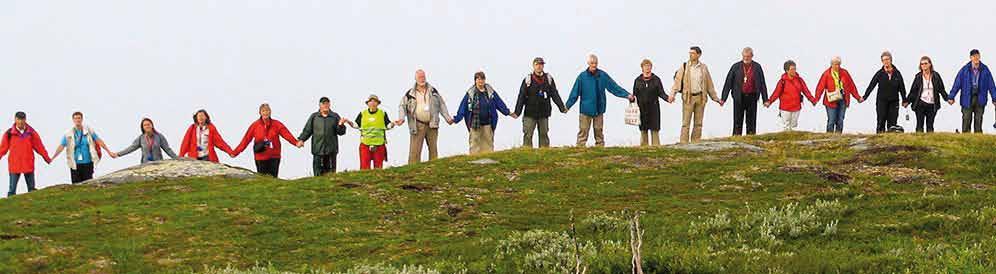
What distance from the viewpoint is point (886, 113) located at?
93.5ft

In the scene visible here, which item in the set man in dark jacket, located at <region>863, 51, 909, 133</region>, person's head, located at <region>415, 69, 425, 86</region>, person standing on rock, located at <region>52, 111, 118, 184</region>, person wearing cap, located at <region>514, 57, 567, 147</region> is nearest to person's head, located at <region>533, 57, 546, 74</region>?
person wearing cap, located at <region>514, 57, 567, 147</region>

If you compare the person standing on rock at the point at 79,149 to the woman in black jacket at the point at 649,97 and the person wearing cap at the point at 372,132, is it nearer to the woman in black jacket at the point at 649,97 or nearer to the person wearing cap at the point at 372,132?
the person wearing cap at the point at 372,132

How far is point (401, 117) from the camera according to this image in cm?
2670

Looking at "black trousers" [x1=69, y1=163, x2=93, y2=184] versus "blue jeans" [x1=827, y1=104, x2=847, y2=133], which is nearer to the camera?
"black trousers" [x1=69, y1=163, x2=93, y2=184]

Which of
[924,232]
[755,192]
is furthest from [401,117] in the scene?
[924,232]

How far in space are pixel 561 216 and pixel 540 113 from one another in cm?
1033

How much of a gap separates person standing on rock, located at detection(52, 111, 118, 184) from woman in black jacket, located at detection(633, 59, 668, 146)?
44.2 feet

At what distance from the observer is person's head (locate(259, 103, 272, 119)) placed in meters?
26.7

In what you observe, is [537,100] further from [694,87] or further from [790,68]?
[790,68]

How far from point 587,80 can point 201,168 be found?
9.57 meters

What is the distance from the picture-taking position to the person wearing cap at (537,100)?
27250 mm

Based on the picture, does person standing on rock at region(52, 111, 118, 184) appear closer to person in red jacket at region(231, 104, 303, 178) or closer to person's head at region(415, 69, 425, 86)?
person in red jacket at region(231, 104, 303, 178)

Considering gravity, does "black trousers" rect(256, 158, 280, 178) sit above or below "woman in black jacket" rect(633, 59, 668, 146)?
below

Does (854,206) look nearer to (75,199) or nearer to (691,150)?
(691,150)
